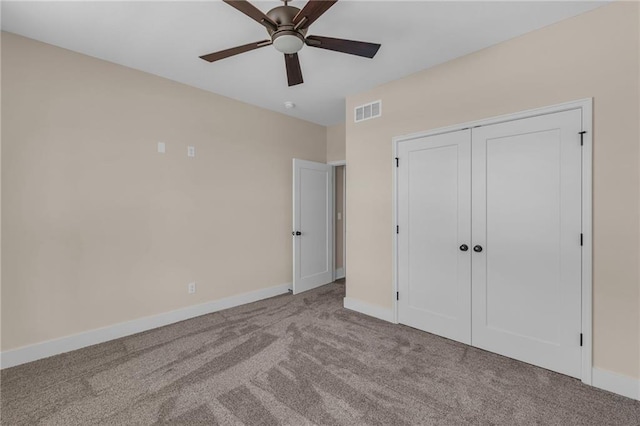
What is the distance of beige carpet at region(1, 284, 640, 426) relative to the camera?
1884mm

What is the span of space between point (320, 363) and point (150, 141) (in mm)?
2994

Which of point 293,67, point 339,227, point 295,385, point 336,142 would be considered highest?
point 336,142

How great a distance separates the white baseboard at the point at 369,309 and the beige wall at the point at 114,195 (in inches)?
54.1

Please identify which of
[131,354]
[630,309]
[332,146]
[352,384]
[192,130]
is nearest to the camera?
[630,309]

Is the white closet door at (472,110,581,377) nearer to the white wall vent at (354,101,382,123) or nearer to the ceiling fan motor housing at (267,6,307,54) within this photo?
the white wall vent at (354,101,382,123)

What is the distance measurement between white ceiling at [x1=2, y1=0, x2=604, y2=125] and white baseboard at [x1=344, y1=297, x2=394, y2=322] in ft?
9.14

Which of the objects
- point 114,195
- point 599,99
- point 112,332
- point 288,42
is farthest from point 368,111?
point 112,332

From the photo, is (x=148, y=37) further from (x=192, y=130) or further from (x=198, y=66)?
(x=192, y=130)

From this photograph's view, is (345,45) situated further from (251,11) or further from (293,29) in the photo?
(251,11)

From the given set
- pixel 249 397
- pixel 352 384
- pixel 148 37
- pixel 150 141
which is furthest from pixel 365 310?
pixel 148 37

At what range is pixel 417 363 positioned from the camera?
8.25 feet

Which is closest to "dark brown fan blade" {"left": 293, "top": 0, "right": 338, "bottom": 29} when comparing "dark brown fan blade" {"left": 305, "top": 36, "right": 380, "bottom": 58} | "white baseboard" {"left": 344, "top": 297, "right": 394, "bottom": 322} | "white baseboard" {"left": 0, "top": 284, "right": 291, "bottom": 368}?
"dark brown fan blade" {"left": 305, "top": 36, "right": 380, "bottom": 58}

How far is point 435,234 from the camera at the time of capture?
3.08 metres

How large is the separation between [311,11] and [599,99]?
2267mm
